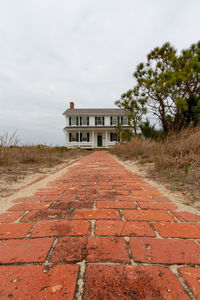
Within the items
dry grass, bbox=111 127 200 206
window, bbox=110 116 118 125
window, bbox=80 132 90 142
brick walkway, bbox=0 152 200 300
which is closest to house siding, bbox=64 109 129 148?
window, bbox=80 132 90 142

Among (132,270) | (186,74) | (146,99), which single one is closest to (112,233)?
(132,270)

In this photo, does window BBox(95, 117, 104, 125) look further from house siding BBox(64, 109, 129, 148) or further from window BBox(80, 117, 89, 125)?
window BBox(80, 117, 89, 125)

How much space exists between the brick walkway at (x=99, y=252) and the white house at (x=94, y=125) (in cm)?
2163

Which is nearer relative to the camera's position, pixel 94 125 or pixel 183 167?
pixel 183 167

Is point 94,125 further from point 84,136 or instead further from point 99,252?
point 99,252

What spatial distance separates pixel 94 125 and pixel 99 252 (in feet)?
77.2

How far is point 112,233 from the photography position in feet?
3.45

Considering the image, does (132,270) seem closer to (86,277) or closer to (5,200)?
(86,277)

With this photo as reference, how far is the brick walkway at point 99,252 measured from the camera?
0.64m

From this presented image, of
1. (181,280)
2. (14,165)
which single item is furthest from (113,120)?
(181,280)

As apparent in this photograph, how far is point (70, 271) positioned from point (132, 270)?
293mm

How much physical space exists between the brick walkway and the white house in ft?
71.0

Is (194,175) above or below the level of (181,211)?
above

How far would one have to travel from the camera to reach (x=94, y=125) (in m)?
24.0
